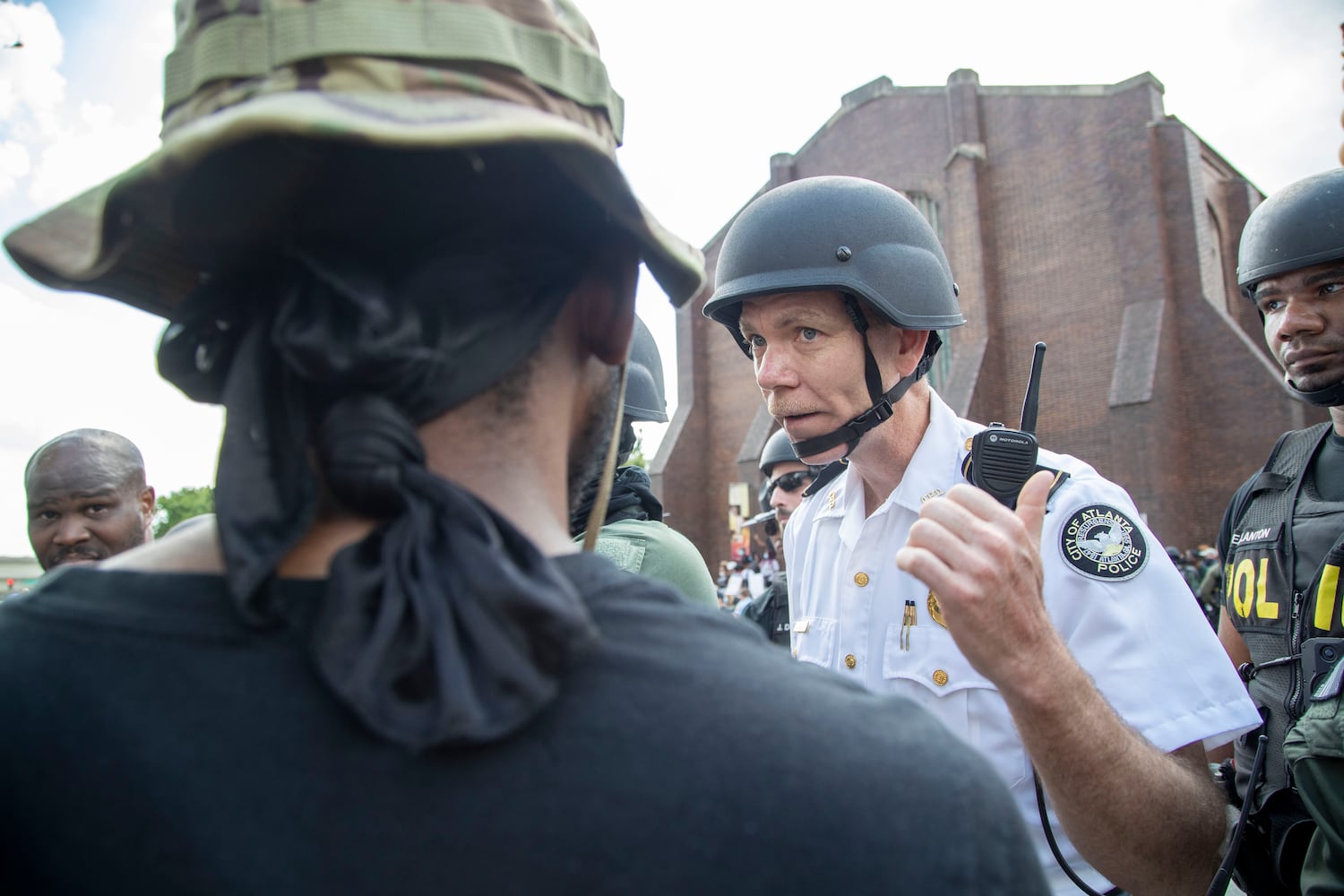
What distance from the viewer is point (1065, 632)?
6.97ft

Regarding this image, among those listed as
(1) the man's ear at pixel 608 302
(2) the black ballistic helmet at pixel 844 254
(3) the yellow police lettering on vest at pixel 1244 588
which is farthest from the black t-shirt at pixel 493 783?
(3) the yellow police lettering on vest at pixel 1244 588

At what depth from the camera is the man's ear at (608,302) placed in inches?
44.0

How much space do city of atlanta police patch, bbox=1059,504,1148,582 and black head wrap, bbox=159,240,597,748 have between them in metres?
1.63

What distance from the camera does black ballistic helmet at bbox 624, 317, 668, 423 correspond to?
12.8 ft

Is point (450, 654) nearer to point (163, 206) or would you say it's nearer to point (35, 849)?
point (35, 849)

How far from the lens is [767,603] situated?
519 cm

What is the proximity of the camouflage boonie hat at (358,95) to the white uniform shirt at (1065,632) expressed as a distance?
136 centimetres

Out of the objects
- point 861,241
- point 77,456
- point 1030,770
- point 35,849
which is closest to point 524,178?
point 35,849

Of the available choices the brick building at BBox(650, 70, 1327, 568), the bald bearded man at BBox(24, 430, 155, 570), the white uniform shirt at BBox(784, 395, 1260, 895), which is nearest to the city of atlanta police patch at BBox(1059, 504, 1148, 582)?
the white uniform shirt at BBox(784, 395, 1260, 895)

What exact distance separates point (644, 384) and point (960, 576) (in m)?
2.47

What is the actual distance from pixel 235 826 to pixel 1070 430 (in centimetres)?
2145

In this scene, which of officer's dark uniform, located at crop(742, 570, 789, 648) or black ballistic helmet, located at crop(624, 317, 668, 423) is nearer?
black ballistic helmet, located at crop(624, 317, 668, 423)

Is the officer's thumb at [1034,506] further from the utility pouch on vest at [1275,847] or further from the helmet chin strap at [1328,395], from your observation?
the helmet chin strap at [1328,395]

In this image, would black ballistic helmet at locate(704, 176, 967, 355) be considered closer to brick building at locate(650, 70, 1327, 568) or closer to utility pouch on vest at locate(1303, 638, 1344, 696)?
utility pouch on vest at locate(1303, 638, 1344, 696)
